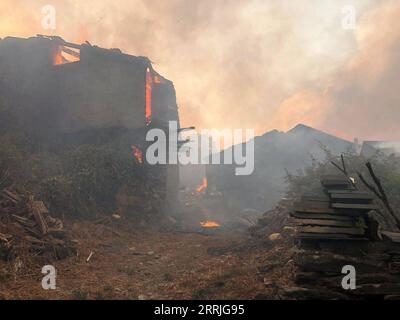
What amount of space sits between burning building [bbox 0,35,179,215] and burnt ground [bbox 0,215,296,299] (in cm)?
832

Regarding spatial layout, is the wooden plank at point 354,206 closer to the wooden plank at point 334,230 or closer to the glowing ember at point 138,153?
the wooden plank at point 334,230

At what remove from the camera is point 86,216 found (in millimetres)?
Result: 15445

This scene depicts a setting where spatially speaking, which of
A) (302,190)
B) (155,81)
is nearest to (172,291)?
(302,190)

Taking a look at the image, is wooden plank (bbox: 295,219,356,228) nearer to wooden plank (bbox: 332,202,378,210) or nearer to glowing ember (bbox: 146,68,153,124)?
wooden plank (bbox: 332,202,378,210)

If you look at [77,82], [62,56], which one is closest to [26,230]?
[77,82]

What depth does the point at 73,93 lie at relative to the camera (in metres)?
21.8

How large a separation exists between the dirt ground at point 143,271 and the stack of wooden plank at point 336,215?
1.62 m

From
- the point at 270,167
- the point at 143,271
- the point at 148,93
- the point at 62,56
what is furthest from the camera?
the point at 270,167

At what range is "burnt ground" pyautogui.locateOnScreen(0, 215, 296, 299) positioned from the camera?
727 cm

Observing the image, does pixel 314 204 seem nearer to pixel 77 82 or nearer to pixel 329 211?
pixel 329 211

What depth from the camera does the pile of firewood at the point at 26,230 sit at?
898 centimetres

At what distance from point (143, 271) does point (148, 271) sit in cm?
15

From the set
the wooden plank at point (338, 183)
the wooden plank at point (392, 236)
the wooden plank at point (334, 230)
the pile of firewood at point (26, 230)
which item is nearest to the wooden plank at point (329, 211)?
the wooden plank at point (334, 230)

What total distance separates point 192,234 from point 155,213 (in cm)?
362
